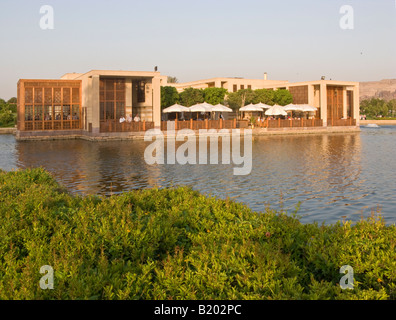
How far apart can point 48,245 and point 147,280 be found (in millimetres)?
1501

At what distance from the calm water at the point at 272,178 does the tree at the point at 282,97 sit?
34.1 metres

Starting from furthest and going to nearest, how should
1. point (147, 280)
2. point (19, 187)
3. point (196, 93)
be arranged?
point (196, 93)
point (19, 187)
point (147, 280)

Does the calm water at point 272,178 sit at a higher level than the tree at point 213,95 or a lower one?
lower

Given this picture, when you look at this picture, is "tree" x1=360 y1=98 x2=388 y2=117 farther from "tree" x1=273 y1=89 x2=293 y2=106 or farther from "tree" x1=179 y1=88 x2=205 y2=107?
"tree" x1=179 y1=88 x2=205 y2=107

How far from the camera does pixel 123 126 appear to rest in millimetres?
38688

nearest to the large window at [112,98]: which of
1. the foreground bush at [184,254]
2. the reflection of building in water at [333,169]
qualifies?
the reflection of building in water at [333,169]

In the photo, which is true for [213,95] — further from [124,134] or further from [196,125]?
[124,134]

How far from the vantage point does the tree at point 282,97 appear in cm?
5878

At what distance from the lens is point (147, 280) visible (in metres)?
4.29

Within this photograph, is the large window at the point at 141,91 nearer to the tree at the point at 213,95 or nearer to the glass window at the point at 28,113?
the glass window at the point at 28,113

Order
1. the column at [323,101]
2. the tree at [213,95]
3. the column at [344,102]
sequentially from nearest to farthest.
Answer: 1. the column at [323,101]
2. the tree at [213,95]
3. the column at [344,102]

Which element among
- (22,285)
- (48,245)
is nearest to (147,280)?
(22,285)
